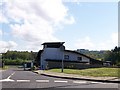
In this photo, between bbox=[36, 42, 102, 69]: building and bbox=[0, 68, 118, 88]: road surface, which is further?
bbox=[36, 42, 102, 69]: building

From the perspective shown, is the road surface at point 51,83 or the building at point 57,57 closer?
the road surface at point 51,83

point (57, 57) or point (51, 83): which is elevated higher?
point (57, 57)

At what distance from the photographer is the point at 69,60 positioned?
79.9 meters

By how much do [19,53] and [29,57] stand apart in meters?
8.13

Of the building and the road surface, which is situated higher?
the building

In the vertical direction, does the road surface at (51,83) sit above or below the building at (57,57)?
below

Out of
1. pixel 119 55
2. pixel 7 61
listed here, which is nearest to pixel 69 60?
pixel 119 55

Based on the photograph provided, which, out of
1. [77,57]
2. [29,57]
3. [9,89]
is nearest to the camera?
[9,89]

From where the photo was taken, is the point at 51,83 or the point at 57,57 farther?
the point at 57,57

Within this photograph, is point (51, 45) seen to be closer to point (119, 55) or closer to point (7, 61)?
point (119, 55)

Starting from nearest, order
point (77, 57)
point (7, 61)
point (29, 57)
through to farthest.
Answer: point (77, 57)
point (7, 61)
point (29, 57)

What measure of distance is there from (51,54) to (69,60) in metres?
4.64

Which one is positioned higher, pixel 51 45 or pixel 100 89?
pixel 51 45

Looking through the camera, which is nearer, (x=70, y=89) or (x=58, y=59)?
(x=70, y=89)
